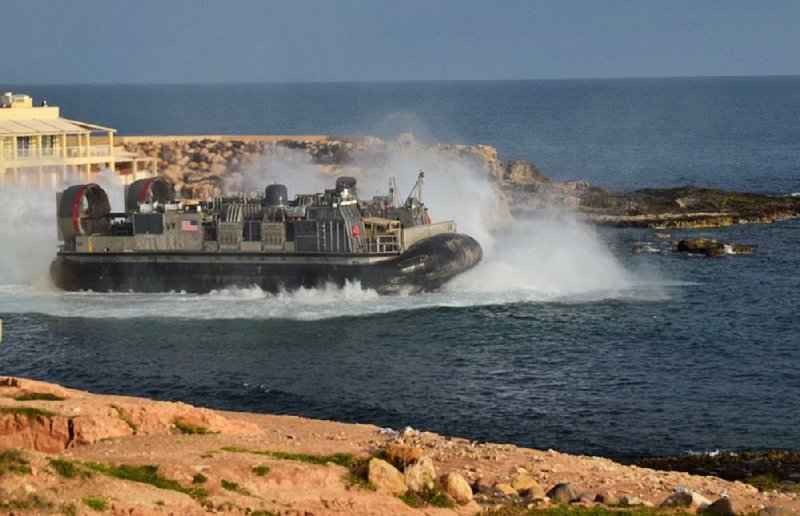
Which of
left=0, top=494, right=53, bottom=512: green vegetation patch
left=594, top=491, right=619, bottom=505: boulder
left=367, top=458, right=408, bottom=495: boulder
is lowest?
left=594, top=491, right=619, bottom=505: boulder

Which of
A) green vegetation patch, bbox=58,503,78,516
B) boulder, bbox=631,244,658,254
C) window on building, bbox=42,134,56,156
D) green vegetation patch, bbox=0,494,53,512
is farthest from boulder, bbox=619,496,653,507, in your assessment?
window on building, bbox=42,134,56,156

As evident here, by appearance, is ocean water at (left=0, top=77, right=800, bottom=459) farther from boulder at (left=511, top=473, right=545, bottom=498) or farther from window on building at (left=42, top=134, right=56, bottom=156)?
boulder at (left=511, top=473, right=545, bottom=498)

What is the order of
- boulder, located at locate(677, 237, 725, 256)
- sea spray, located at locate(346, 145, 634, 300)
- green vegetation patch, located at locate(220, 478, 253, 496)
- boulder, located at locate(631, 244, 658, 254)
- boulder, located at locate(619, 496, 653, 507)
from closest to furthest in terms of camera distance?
1. green vegetation patch, located at locate(220, 478, 253, 496)
2. boulder, located at locate(619, 496, 653, 507)
3. sea spray, located at locate(346, 145, 634, 300)
4. boulder, located at locate(677, 237, 725, 256)
5. boulder, located at locate(631, 244, 658, 254)

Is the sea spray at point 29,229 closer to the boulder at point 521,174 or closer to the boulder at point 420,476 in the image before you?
the boulder at point 521,174

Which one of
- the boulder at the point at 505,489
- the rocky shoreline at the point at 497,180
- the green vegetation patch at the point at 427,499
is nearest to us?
the green vegetation patch at the point at 427,499

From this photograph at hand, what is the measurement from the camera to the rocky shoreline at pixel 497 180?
77.1 m

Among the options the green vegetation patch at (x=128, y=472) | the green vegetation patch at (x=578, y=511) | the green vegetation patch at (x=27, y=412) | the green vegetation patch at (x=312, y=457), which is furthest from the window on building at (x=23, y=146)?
the green vegetation patch at (x=578, y=511)

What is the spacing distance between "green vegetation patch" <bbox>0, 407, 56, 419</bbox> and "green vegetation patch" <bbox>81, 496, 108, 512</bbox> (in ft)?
17.5

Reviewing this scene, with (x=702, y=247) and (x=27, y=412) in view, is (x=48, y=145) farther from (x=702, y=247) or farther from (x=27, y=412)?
(x=27, y=412)

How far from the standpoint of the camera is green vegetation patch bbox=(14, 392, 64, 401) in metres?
25.7

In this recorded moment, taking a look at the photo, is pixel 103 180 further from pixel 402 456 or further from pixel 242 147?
pixel 402 456

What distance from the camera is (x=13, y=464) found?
63.3 feet

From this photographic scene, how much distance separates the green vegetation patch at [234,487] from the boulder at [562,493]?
513 cm

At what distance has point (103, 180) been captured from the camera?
241ft
